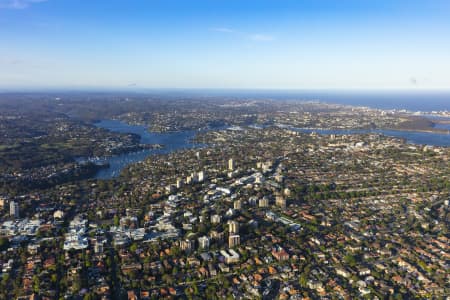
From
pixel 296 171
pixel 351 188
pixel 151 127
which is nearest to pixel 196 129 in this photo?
pixel 151 127

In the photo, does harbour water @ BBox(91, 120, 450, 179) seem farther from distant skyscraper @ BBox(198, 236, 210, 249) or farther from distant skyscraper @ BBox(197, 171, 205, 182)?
distant skyscraper @ BBox(198, 236, 210, 249)

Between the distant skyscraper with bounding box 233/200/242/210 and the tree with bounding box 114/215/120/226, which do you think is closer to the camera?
the tree with bounding box 114/215/120/226

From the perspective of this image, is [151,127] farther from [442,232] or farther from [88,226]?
Result: [442,232]

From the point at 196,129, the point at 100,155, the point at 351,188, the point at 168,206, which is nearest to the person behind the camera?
the point at 168,206

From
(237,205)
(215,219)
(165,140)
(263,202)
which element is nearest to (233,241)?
(215,219)

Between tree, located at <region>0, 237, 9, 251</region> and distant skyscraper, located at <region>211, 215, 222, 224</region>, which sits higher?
distant skyscraper, located at <region>211, 215, 222, 224</region>

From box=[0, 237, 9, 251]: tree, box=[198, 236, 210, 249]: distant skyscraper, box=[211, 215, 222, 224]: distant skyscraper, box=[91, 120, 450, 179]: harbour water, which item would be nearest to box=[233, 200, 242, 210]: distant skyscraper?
box=[211, 215, 222, 224]: distant skyscraper

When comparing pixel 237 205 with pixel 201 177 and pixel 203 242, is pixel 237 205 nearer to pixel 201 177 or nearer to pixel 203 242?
pixel 203 242

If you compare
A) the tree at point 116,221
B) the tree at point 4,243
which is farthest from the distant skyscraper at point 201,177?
the tree at point 4,243

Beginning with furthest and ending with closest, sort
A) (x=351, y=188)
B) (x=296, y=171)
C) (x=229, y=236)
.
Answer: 1. (x=296, y=171)
2. (x=351, y=188)
3. (x=229, y=236)

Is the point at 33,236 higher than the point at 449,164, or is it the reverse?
the point at 449,164

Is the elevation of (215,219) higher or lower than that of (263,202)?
lower
